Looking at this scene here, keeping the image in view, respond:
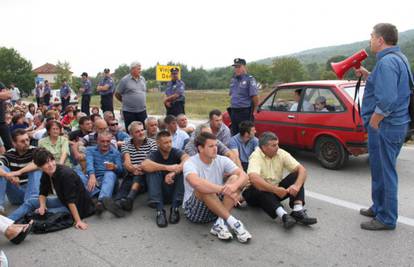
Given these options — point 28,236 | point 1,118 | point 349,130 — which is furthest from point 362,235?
point 1,118

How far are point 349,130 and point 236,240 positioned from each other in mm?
3153

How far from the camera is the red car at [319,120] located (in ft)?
19.0

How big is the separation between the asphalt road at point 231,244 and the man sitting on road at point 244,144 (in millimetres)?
984

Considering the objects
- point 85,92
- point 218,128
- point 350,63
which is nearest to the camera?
point 350,63

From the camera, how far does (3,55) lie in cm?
6844

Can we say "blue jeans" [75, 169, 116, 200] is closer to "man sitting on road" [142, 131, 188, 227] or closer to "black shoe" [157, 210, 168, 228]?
"man sitting on road" [142, 131, 188, 227]

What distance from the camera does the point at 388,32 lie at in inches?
139

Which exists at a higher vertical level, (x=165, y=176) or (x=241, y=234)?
(x=165, y=176)

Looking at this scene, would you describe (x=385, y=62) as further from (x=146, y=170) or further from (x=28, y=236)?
(x=28, y=236)

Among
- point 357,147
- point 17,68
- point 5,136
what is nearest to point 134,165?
point 5,136

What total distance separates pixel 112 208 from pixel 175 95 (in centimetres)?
496

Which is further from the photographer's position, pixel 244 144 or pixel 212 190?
pixel 244 144

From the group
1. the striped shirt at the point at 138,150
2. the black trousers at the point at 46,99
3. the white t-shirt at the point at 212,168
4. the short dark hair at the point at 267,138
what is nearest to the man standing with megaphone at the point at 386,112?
the short dark hair at the point at 267,138

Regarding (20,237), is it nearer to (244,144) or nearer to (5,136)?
(5,136)
